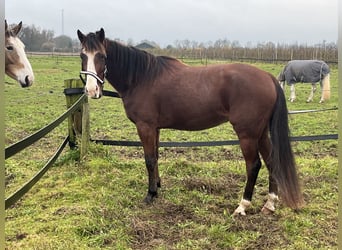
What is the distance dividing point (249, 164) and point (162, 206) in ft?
3.12

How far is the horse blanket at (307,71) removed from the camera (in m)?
12.3

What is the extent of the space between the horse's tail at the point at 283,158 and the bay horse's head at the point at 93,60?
1678mm

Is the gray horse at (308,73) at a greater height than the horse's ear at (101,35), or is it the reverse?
the horse's ear at (101,35)

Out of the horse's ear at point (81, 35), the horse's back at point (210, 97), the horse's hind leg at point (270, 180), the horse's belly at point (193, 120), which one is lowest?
the horse's hind leg at point (270, 180)

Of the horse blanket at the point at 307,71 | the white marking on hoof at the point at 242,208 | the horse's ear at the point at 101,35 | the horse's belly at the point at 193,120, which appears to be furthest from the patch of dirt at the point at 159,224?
the horse blanket at the point at 307,71

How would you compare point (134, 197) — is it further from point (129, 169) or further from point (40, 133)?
point (40, 133)

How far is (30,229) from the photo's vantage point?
2.85 metres

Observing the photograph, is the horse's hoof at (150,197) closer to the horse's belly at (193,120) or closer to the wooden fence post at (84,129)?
the horse's belly at (193,120)

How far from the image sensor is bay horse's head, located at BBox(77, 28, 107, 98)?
327 centimetres

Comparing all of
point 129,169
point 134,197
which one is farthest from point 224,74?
point 129,169

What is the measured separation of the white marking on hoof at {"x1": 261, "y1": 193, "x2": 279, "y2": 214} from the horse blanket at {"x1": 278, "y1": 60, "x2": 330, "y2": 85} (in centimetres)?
998

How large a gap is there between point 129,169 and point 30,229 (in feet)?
5.73

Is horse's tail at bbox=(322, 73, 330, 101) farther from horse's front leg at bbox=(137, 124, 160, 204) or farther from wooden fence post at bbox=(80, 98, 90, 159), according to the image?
horse's front leg at bbox=(137, 124, 160, 204)

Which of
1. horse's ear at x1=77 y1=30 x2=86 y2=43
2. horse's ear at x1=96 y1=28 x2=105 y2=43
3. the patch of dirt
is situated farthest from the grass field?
horse's ear at x1=96 y1=28 x2=105 y2=43
